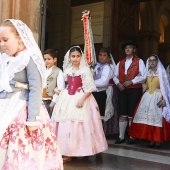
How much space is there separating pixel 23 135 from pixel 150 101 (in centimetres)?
345

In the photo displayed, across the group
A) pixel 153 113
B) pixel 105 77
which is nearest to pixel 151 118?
pixel 153 113

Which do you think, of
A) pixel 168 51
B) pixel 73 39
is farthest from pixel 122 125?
pixel 168 51

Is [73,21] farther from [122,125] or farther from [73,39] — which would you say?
[122,125]

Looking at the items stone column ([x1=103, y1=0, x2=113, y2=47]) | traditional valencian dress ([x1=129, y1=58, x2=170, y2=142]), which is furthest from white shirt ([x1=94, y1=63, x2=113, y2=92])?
stone column ([x1=103, y1=0, x2=113, y2=47])

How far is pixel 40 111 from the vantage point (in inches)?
98.6

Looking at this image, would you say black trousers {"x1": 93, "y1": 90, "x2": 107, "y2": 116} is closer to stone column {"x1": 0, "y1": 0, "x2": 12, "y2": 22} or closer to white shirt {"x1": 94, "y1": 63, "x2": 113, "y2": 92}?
white shirt {"x1": 94, "y1": 63, "x2": 113, "y2": 92}

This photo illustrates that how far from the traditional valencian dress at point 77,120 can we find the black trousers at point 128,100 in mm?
1660

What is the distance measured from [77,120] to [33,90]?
5.58 ft

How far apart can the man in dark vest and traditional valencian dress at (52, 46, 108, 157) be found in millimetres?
1627

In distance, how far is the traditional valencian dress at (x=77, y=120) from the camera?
12.9 ft

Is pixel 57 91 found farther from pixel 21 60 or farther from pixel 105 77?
pixel 21 60

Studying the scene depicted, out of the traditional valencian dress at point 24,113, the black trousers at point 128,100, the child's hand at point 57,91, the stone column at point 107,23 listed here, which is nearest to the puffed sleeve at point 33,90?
the traditional valencian dress at point 24,113

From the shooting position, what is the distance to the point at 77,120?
13.1 ft

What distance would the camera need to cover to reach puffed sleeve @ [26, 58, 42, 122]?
233 cm
